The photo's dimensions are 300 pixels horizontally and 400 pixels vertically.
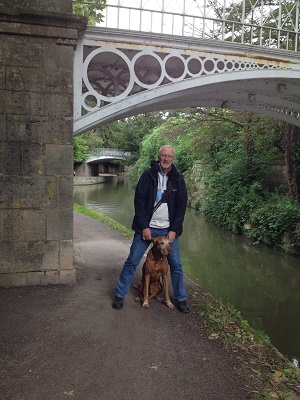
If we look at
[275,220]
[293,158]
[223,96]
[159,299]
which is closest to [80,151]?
[293,158]

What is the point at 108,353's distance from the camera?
9.41ft

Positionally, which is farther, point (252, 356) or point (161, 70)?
point (161, 70)

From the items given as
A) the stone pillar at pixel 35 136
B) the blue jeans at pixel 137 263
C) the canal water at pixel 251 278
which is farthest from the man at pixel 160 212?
the canal water at pixel 251 278

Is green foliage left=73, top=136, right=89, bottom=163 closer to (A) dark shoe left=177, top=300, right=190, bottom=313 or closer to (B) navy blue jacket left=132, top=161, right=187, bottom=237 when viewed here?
(B) navy blue jacket left=132, top=161, right=187, bottom=237

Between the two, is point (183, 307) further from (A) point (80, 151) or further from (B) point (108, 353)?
(A) point (80, 151)

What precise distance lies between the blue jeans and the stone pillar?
0.85 m

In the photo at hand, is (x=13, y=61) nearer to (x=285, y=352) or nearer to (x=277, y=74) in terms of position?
(x=277, y=74)

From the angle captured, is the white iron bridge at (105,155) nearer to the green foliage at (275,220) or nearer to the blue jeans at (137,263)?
the green foliage at (275,220)

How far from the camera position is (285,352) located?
4480mm

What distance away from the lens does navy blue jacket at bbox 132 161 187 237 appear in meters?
3.68

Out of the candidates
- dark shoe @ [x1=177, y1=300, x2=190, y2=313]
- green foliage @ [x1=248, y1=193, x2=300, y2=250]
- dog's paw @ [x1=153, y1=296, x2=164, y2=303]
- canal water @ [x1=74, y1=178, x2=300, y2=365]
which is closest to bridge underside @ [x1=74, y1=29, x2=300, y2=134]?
dog's paw @ [x1=153, y1=296, x2=164, y2=303]

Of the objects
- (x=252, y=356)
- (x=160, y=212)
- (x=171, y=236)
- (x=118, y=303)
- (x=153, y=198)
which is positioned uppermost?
(x=153, y=198)

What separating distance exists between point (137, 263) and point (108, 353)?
111cm

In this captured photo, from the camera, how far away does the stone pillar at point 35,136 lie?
12.7 feet
